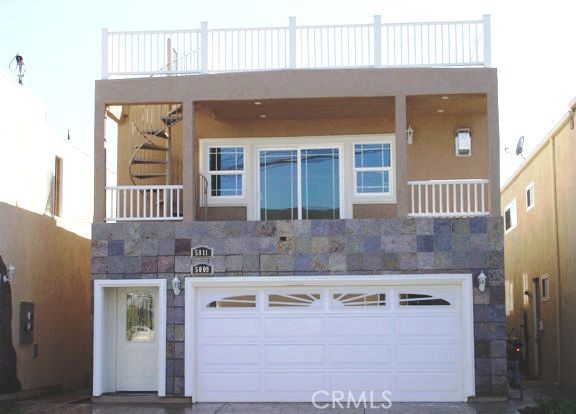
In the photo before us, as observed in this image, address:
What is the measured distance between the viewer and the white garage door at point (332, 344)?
15406 mm

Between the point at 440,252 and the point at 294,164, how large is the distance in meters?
4.00

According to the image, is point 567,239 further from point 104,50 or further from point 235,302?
point 104,50

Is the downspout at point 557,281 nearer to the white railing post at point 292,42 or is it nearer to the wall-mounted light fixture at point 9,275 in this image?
the white railing post at point 292,42

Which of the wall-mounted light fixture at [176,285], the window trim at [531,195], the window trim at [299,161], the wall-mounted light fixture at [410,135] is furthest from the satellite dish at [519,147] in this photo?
the wall-mounted light fixture at [176,285]

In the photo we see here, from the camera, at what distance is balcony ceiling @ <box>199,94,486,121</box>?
53.7ft

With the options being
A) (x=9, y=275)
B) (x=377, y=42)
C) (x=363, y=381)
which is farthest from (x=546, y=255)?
(x=9, y=275)

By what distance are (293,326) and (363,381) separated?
1519mm

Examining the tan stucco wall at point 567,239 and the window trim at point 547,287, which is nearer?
the tan stucco wall at point 567,239

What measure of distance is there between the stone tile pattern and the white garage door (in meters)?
0.39

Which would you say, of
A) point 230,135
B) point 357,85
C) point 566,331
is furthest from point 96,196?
point 566,331

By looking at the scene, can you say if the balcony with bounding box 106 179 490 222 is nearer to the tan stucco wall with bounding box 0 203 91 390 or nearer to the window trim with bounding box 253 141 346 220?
the window trim with bounding box 253 141 346 220

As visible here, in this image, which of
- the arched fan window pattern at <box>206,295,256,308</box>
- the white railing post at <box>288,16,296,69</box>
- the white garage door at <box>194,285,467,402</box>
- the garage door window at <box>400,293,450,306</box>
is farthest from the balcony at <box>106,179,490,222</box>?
the white railing post at <box>288,16,296,69</box>

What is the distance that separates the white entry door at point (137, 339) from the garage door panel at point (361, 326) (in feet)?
10.6

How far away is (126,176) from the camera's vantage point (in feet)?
61.8
